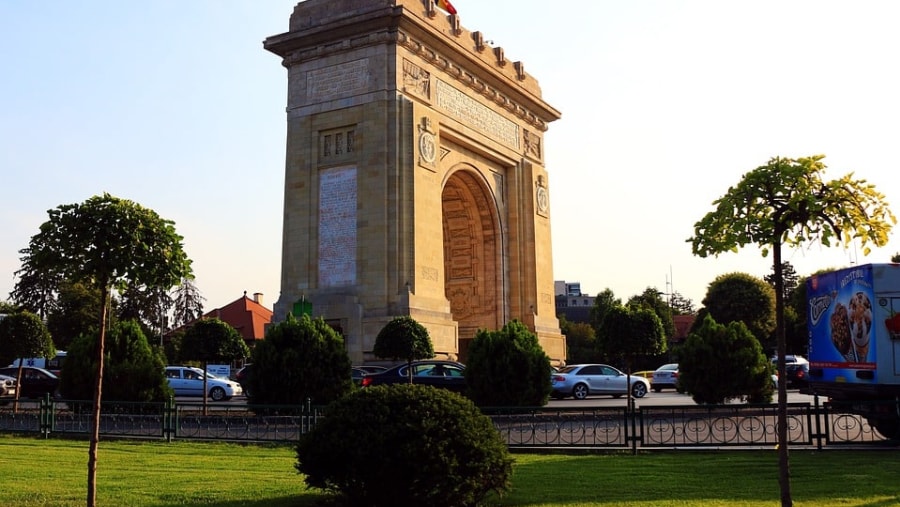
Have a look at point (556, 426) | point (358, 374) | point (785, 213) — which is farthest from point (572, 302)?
point (785, 213)

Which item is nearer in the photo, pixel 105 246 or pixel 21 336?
pixel 105 246

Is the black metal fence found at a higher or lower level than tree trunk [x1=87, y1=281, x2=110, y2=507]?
lower

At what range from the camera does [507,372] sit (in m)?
20.8

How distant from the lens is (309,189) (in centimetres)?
3284

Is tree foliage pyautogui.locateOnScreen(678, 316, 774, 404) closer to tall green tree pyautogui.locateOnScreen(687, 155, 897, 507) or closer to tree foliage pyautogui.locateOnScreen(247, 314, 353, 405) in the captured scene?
tree foliage pyautogui.locateOnScreen(247, 314, 353, 405)

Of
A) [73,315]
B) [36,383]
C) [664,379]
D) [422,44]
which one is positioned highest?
[422,44]

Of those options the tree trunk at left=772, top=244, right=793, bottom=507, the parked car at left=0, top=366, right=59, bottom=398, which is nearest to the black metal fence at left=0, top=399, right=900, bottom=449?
the tree trunk at left=772, top=244, right=793, bottom=507

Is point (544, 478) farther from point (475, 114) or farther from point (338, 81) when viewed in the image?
point (475, 114)

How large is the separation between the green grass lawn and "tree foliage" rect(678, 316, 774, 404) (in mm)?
8293

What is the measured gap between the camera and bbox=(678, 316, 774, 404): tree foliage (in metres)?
21.1

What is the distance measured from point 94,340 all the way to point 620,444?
12.9 metres

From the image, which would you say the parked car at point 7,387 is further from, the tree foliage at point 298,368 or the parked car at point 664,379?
the parked car at point 664,379

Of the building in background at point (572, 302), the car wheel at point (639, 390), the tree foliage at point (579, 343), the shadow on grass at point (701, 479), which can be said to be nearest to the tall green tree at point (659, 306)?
the tree foliage at point (579, 343)

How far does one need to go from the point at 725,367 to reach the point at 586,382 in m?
8.35
